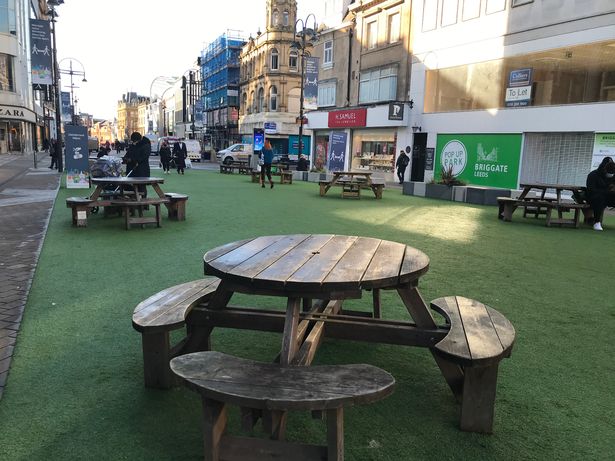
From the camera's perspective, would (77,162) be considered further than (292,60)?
No

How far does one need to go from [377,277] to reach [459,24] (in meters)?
23.4

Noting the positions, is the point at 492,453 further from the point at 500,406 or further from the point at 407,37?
the point at 407,37

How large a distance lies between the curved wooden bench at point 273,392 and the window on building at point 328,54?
3327 centimetres

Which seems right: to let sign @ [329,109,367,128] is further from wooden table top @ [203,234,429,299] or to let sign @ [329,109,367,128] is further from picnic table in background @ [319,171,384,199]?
wooden table top @ [203,234,429,299]

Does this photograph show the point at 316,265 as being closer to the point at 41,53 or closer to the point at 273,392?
the point at 273,392

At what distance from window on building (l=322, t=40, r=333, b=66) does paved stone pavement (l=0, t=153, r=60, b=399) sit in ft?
74.2

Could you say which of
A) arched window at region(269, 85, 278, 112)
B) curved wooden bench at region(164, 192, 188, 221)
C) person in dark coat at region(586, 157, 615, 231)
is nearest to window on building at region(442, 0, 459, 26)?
person in dark coat at region(586, 157, 615, 231)

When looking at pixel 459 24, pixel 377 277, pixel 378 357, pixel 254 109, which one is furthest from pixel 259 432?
pixel 254 109

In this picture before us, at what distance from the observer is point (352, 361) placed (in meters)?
3.65

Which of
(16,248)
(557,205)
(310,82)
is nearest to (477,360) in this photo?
(16,248)

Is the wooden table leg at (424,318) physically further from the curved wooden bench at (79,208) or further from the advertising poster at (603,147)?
the advertising poster at (603,147)

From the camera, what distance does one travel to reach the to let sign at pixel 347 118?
2877 centimetres

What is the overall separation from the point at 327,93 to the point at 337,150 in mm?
4937

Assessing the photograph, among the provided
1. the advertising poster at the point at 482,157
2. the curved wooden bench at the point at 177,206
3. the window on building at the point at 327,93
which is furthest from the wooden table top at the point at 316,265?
the window on building at the point at 327,93
